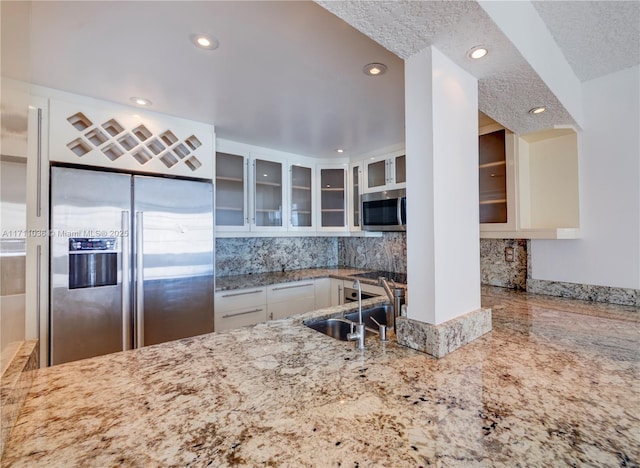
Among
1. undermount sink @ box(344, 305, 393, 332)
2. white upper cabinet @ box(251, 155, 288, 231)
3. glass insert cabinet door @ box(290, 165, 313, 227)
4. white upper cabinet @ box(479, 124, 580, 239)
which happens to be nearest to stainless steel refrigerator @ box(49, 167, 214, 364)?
white upper cabinet @ box(251, 155, 288, 231)

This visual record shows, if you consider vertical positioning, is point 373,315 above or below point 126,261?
below

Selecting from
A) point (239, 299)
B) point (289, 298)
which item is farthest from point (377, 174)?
point (239, 299)

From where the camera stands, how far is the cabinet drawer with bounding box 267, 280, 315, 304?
2.85 metres

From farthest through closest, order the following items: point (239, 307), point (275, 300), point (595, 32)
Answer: point (275, 300), point (239, 307), point (595, 32)

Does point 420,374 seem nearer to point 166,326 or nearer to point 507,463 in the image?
point 507,463

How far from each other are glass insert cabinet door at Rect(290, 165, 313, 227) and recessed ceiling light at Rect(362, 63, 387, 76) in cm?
182

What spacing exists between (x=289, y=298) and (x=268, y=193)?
1199mm

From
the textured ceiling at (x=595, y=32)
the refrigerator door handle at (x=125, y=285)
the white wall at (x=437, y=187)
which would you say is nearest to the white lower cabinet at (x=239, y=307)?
the refrigerator door handle at (x=125, y=285)

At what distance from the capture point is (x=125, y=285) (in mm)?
1939

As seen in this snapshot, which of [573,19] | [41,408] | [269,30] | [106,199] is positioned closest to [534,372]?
[41,408]

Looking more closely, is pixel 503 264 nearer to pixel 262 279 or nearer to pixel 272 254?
pixel 262 279

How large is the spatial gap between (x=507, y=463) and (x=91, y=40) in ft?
7.19

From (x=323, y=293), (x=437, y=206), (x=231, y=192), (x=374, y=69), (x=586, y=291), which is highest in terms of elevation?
(x=374, y=69)

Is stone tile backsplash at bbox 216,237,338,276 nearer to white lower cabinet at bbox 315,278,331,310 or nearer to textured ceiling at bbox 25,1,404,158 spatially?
white lower cabinet at bbox 315,278,331,310
